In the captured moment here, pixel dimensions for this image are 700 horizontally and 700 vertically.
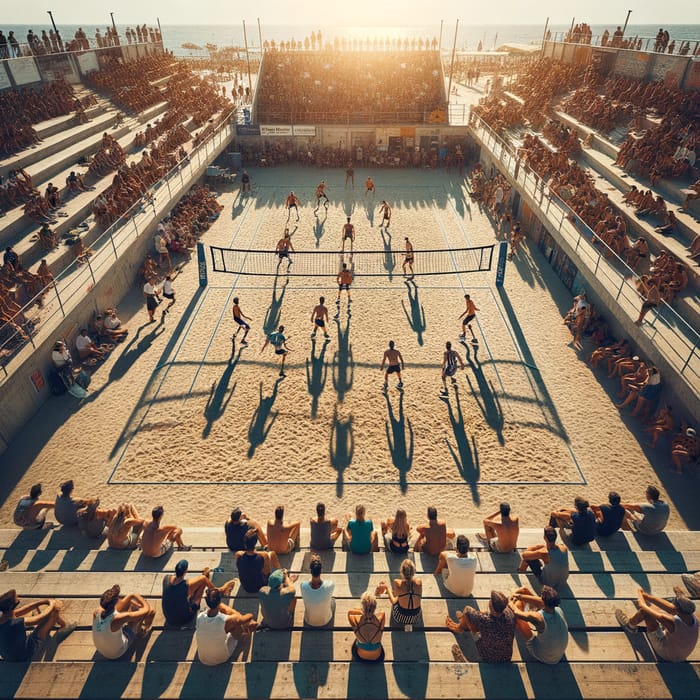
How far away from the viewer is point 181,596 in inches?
233

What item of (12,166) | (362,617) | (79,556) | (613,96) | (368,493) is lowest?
(368,493)

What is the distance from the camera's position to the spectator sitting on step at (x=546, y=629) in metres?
5.41

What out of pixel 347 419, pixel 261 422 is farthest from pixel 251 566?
pixel 347 419

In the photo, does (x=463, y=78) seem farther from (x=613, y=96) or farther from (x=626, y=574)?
(x=626, y=574)

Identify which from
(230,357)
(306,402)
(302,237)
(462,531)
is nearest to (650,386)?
(462,531)

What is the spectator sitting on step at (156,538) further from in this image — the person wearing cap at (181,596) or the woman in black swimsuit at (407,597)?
the woman in black swimsuit at (407,597)

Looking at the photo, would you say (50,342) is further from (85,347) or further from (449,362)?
(449,362)

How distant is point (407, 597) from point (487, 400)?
263 inches

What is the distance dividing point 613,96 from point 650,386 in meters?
24.3

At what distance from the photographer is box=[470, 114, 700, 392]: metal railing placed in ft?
34.0

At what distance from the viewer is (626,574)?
694 centimetres

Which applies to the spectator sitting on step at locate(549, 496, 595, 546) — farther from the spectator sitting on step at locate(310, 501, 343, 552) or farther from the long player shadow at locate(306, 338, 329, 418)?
the long player shadow at locate(306, 338, 329, 418)

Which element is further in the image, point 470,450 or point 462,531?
point 470,450

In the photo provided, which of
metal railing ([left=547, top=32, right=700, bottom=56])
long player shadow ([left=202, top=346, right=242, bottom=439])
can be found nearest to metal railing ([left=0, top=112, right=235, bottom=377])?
long player shadow ([left=202, top=346, right=242, bottom=439])
